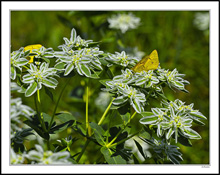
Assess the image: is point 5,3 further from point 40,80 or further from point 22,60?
point 40,80

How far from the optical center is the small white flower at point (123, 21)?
14.9 ft

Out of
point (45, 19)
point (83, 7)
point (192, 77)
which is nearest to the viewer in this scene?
point (83, 7)

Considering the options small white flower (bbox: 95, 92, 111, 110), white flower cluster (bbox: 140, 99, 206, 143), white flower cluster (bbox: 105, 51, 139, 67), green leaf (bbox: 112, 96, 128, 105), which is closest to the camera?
white flower cluster (bbox: 140, 99, 206, 143)

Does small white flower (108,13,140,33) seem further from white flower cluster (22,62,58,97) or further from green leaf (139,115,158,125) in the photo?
green leaf (139,115,158,125)

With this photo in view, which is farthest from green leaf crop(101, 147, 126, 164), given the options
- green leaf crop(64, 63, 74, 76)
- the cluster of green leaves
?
green leaf crop(64, 63, 74, 76)

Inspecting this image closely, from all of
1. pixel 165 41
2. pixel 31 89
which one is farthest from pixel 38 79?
pixel 165 41

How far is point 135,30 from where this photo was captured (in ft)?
17.9

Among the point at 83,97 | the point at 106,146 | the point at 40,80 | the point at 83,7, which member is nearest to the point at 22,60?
the point at 40,80

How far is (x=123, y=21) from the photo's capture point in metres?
4.67

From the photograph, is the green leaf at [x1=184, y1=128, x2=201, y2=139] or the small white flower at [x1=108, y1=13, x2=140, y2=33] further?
the small white flower at [x1=108, y1=13, x2=140, y2=33]

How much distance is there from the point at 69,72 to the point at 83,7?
174 cm

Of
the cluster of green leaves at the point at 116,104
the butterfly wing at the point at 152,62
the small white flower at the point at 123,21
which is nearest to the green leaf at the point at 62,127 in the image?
the cluster of green leaves at the point at 116,104

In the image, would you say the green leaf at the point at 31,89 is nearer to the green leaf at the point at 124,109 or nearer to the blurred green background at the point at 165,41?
the green leaf at the point at 124,109

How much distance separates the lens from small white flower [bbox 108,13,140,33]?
453cm
